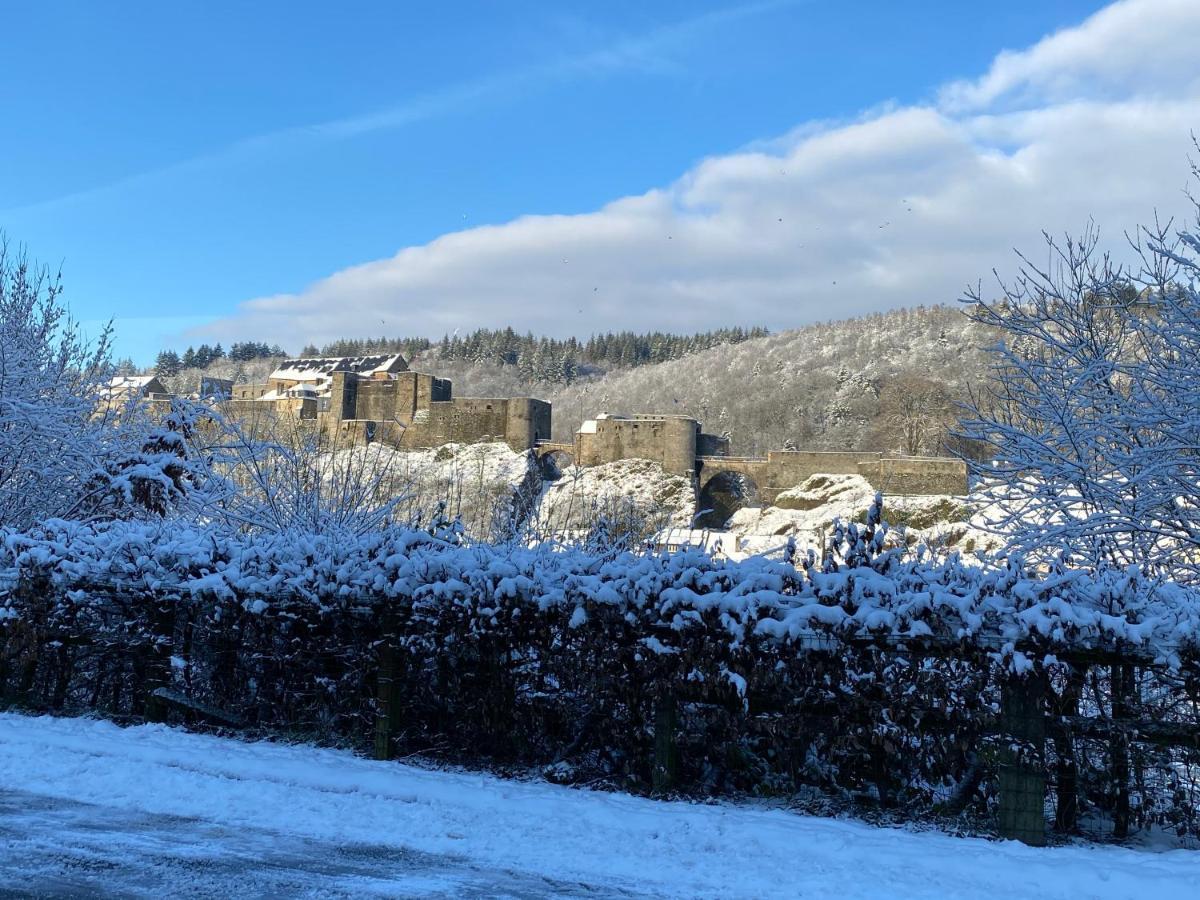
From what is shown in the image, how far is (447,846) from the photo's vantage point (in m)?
5.16

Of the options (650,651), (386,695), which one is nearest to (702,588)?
(650,651)

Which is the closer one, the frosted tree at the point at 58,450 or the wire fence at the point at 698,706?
the wire fence at the point at 698,706

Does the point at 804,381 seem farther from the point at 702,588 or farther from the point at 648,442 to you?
the point at 702,588

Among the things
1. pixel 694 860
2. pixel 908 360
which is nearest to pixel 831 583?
pixel 694 860

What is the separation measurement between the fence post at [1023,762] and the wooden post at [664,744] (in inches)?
74.7

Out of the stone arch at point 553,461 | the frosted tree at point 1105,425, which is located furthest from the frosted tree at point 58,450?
the stone arch at point 553,461

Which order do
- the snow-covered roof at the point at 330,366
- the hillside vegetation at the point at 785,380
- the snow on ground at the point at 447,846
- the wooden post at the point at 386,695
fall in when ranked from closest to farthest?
the snow on ground at the point at 447,846 < the wooden post at the point at 386,695 < the hillside vegetation at the point at 785,380 < the snow-covered roof at the point at 330,366

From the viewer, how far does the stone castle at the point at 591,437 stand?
59.5 meters

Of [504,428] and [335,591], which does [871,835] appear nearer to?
[335,591]

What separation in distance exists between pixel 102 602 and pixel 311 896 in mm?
5008

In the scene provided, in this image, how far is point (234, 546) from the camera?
791 centimetres

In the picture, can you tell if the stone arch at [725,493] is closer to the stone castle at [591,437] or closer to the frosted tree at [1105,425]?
the stone castle at [591,437]

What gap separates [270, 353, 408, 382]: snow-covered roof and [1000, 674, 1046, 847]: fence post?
103 metres

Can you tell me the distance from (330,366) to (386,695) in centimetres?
11190
